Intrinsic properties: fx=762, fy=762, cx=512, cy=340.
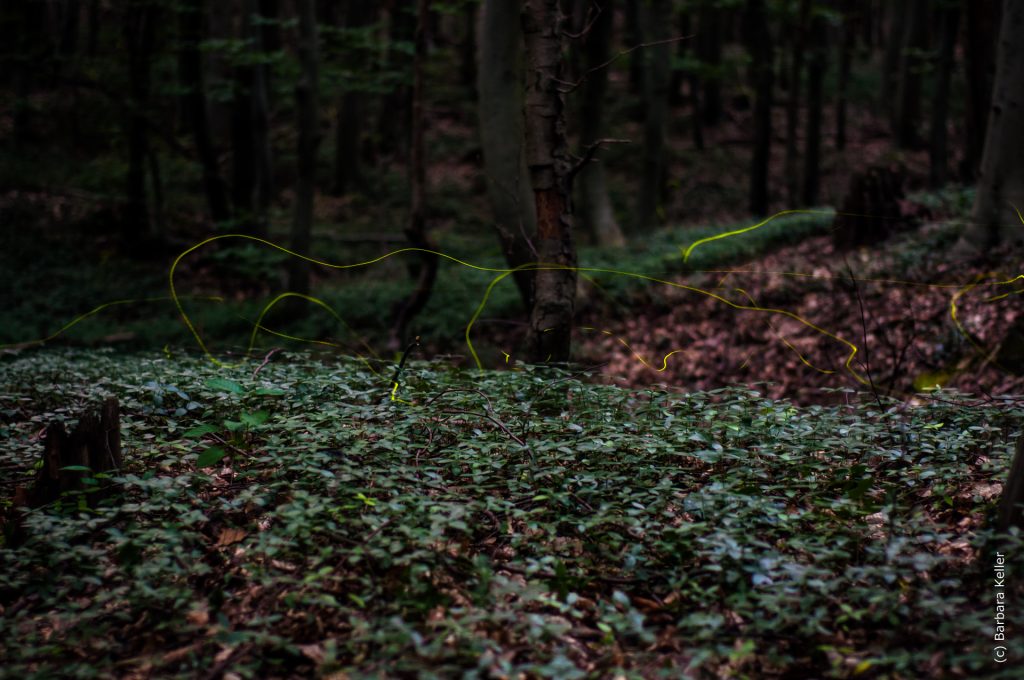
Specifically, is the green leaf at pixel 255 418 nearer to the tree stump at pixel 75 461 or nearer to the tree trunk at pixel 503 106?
the tree stump at pixel 75 461

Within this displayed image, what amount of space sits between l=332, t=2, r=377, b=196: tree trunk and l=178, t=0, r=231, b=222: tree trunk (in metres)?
6.51

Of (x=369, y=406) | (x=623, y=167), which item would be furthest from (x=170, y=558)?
(x=623, y=167)

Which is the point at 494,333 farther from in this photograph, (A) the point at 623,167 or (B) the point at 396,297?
(A) the point at 623,167

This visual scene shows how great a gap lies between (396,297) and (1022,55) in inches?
392

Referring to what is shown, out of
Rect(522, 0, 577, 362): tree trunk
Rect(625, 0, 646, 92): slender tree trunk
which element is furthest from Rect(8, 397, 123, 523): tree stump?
Rect(625, 0, 646, 92): slender tree trunk

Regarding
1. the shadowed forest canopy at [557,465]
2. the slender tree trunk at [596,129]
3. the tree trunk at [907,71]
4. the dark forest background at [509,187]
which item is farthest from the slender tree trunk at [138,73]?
the tree trunk at [907,71]

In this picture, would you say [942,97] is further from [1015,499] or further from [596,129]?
[1015,499]

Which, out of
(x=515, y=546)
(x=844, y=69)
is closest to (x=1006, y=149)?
(x=515, y=546)

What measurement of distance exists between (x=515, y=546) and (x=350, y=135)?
74.3 ft

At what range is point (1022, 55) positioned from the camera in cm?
878

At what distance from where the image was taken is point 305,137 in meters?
12.8

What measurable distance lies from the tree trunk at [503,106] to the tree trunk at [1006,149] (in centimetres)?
545

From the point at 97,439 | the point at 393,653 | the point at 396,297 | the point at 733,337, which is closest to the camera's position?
the point at 393,653

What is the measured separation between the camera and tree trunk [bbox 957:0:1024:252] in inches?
347
